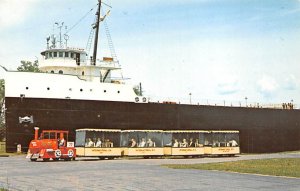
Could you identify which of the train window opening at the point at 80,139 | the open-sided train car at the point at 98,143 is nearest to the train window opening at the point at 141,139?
the open-sided train car at the point at 98,143

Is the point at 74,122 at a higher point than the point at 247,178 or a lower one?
higher

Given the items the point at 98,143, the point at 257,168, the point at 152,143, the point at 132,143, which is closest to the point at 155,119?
the point at 152,143

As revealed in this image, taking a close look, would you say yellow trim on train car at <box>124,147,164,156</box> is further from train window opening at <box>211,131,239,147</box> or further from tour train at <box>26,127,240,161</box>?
train window opening at <box>211,131,239,147</box>

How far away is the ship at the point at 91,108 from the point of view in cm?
3167

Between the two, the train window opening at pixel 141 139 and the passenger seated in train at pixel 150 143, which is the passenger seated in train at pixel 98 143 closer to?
the train window opening at pixel 141 139

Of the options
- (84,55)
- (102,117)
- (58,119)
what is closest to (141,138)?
(102,117)

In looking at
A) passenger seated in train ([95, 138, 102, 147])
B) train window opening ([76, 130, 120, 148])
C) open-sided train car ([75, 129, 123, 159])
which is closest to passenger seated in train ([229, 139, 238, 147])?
open-sided train car ([75, 129, 123, 159])

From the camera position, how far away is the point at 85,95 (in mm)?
34000

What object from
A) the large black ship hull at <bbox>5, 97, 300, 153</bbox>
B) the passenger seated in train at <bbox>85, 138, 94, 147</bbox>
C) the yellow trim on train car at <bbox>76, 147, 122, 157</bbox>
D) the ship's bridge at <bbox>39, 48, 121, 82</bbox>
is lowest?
the yellow trim on train car at <bbox>76, 147, 122, 157</bbox>

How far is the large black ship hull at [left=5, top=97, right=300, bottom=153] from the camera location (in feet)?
104

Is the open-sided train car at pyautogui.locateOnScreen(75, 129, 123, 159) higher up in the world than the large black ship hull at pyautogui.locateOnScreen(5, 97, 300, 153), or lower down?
lower down

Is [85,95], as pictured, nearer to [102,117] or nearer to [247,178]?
[102,117]

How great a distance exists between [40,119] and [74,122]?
2.50 meters

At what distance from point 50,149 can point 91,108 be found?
6275 mm
